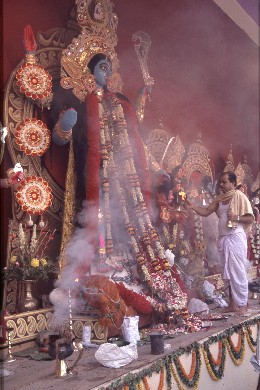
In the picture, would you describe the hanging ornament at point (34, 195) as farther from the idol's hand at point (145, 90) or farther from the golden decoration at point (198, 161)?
the golden decoration at point (198, 161)

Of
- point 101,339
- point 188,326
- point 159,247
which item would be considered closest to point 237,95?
point 159,247

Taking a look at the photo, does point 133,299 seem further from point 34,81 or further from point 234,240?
point 34,81

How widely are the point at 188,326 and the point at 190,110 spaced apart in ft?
13.5

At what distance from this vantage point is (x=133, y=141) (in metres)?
5.80

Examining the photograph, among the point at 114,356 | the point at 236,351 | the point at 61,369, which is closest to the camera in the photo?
the point at 61,369

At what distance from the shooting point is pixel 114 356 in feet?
11.9

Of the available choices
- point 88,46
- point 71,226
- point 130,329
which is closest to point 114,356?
point 130,329

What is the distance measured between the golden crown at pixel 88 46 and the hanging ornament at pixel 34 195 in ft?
Result: 3.74

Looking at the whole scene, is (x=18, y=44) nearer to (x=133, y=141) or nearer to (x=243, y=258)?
(x=133, y=141)

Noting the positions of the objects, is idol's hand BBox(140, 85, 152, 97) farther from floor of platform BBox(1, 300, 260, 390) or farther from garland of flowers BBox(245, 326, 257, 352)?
floor of platform BBox(1, 300, 260, 390)

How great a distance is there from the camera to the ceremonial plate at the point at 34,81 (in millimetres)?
4773

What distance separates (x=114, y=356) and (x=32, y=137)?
231cm

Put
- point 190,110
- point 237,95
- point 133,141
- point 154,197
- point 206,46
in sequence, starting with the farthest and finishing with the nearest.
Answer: point 237,95
point 206,46
point 190,110
point 154,197
point 133,141

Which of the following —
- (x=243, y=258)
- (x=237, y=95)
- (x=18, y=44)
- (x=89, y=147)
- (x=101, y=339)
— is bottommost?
(x=101, y=339)
